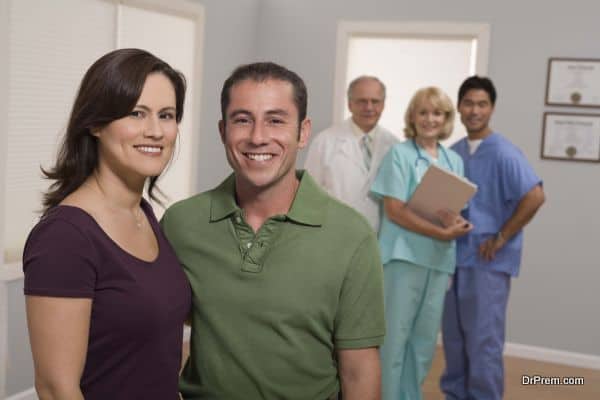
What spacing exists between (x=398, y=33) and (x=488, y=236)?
1670mm

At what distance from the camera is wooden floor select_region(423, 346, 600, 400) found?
3436 mm

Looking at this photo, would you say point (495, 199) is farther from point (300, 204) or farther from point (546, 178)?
point (300, 204)

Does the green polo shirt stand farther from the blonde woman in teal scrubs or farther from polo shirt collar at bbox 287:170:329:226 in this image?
the blonde woman in teal scrubs

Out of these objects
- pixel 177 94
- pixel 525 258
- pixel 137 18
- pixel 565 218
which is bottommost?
pixel 525 258

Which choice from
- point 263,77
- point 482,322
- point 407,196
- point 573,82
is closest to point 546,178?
point 573,82

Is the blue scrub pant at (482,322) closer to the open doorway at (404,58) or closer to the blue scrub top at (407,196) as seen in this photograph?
the blue scrub top at (407,196)

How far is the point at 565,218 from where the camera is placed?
3.92 m

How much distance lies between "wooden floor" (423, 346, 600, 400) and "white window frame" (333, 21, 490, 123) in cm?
166

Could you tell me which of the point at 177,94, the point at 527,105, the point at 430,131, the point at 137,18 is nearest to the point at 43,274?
the point at 177,94

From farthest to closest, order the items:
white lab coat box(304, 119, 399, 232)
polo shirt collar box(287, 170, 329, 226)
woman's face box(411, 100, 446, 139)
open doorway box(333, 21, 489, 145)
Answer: open doorway box(333, 21, 489, 145)
white lab coat box(304, 119, 399, 232)
woman's face box(411, 100, 446, 139)
polo shirt collar box(287, 170, 329, 226)

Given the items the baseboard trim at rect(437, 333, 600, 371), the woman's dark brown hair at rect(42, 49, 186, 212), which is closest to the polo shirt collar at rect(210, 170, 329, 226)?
the woman's dark brown hair at rect(42, 49, 186, 212)

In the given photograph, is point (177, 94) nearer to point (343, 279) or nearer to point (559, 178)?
point (343, 279)

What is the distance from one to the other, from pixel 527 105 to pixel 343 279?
293 centimetres

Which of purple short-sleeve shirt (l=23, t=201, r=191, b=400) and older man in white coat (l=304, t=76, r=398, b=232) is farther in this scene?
older man in white coat (l=304, t=76, r=398, b=232)
